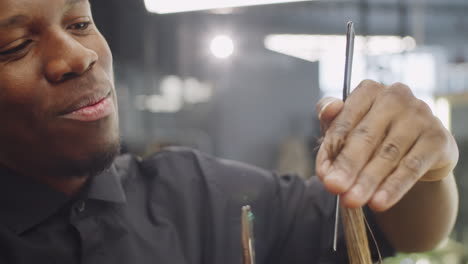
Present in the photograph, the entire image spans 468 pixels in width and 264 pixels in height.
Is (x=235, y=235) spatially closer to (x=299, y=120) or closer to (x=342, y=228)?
(x=342, y=228)

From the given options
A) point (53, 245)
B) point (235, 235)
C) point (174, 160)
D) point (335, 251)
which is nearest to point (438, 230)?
point (335, 251)

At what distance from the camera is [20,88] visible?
0.77 m

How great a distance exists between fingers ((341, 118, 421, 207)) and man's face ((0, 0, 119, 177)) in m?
0.48

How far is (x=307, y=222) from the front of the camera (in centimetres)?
109

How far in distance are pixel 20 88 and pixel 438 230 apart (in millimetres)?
880

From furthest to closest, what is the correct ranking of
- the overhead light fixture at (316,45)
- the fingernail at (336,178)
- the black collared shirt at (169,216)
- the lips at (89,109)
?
the overhead light fixture at (316,45)
the black collared shirt at (169,216)
the lips at (89,109)
the fingernail at (336,178)

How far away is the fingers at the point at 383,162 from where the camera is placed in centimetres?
54

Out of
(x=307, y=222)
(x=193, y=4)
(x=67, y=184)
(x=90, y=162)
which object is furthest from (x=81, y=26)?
(x=193, y=4)

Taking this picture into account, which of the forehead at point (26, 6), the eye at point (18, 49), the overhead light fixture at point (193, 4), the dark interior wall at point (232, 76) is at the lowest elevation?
the dark interior wall at point (232, 76)

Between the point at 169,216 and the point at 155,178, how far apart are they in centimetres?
13

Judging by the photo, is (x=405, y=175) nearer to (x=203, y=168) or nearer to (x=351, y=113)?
(x=351, y=113)

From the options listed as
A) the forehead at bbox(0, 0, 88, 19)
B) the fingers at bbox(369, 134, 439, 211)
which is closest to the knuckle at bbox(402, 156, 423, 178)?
the fingers at bbox(369, 134, 439, 211)

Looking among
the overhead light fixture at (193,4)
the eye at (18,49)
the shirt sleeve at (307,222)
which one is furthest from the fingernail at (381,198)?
the overhead light fixture at (193,4)

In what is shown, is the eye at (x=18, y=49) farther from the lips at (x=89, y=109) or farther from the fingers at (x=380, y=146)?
the fingers at (x=380, y=146)
